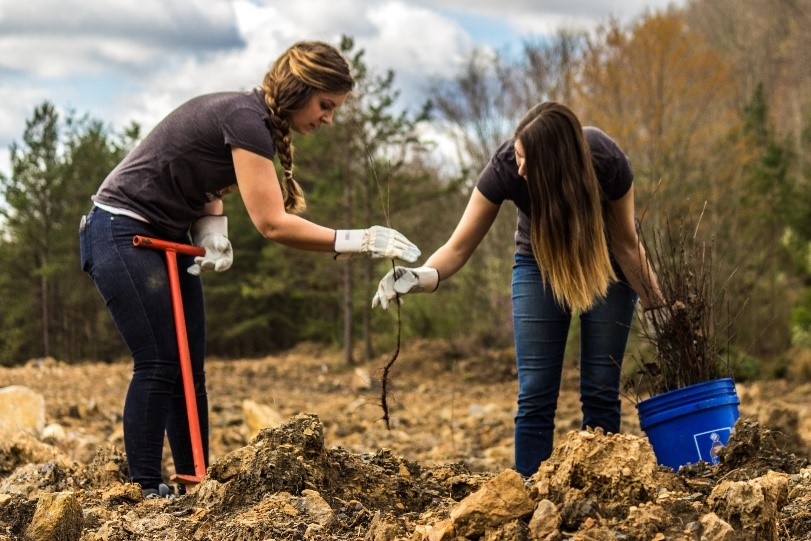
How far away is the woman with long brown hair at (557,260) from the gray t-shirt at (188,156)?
67 cm

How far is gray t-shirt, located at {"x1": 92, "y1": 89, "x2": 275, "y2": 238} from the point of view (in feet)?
10.3

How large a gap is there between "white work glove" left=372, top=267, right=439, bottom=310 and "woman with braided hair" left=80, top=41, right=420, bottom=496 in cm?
11

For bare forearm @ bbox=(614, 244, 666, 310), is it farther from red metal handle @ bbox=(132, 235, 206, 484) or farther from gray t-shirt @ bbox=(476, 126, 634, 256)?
red metal handle @ bbox=(132, 235, 206, 484)

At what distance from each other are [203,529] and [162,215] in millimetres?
1219

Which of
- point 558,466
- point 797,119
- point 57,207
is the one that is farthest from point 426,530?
point 797,119

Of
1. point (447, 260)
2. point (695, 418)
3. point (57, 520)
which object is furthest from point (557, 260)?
point (57, 520)

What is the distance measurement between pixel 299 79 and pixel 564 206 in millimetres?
966

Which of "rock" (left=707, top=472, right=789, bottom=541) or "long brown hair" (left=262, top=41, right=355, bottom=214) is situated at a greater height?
"long brown hair" (left=262, top=41, right=355, bottom=214)

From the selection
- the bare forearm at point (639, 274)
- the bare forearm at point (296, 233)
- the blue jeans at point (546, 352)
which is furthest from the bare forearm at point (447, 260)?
the bare forearm at point (639, 274)

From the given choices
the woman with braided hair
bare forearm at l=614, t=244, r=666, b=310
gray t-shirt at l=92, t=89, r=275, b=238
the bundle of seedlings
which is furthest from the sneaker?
bare forearm at l=614, t=244, r=666, b=310

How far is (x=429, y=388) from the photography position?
473 inches

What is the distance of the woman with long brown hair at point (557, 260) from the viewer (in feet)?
10.7

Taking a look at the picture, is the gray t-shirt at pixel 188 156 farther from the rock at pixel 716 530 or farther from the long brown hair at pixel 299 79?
the rock at pixel 716 530

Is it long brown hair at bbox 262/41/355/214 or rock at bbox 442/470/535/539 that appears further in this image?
long brown hair at bbox 262/41/355/214
